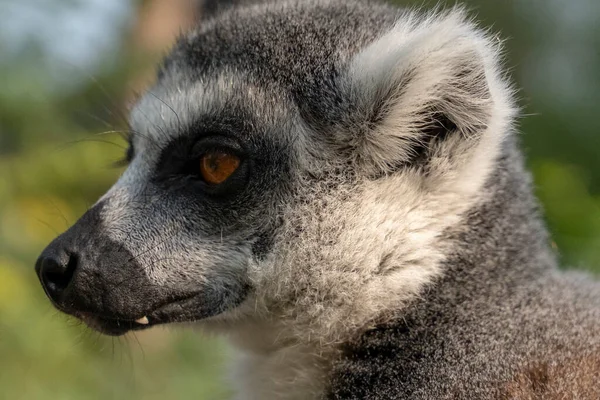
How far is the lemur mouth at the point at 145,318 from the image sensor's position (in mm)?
2463

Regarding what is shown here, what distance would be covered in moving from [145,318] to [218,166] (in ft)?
2.22

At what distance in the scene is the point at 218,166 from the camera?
254 cm

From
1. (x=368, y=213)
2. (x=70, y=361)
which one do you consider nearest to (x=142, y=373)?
(x=70, y=361)

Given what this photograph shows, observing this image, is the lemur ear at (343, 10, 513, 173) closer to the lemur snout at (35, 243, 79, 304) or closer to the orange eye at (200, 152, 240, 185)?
the orange eye at (200, 152, 240, 185)

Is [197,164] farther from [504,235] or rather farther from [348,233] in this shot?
[504,235]

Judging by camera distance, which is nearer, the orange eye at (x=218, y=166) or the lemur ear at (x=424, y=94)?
the lemur ear at (x=424, y=94)

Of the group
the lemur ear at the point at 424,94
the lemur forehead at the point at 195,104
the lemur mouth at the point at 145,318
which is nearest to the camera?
the lemur ear at the point at 424,94

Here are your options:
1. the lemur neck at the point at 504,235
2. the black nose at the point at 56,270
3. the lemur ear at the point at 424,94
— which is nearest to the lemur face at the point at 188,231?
the black nose at the point at 56,270

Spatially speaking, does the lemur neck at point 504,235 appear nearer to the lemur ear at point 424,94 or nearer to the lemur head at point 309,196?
the lemur head at point 309,196

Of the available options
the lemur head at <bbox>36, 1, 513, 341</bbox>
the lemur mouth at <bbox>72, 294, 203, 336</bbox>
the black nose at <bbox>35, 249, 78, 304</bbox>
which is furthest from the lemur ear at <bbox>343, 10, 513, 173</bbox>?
the black nose at <bbox>35, 249, 78, 304</bbox>

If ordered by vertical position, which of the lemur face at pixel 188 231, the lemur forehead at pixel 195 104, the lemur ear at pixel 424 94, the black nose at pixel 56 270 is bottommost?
the black nose at pixel 56 270

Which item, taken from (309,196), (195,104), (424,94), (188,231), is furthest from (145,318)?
(424,94)

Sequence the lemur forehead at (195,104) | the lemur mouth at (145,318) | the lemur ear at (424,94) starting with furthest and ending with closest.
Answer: the lemur forehead at (195,104), the lemur mouth at (145,318), the lemur ear at (424,94)

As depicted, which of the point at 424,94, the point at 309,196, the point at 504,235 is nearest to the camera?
the point at 424,94
